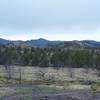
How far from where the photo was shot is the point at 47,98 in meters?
46.5

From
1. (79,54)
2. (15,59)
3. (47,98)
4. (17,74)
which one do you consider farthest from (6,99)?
(15,59)

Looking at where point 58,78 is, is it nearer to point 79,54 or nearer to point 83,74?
point 83,74

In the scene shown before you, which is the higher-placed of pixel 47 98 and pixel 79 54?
pixel 79 54

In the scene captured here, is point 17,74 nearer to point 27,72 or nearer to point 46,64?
point 27,72

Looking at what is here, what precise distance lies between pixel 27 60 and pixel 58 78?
1134 inches

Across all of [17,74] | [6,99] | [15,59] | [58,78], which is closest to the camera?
[6,99]

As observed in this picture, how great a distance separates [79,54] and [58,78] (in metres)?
22.5

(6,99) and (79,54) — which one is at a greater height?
(79,54)

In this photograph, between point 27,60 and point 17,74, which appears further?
point 27,60

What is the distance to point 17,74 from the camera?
99.2 metres

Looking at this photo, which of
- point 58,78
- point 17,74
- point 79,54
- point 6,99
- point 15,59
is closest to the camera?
point 6,99

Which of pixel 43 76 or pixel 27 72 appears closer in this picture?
pixel 43 76

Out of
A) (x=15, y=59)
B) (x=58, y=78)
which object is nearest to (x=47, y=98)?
(x=58, y=78)

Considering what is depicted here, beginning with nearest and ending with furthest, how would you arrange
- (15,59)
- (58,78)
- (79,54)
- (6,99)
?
(6,99) → (58,78) → (79,54) → (15,59)
